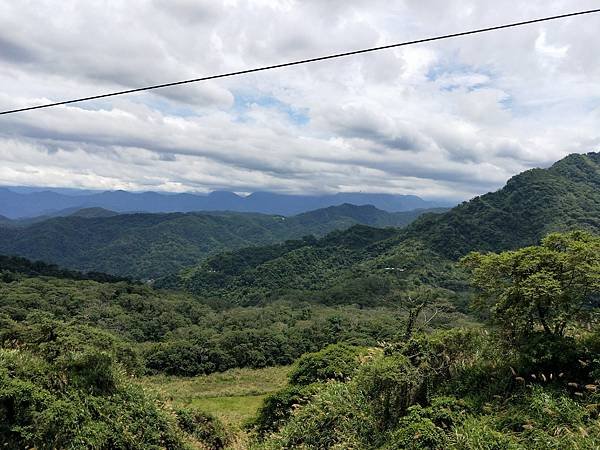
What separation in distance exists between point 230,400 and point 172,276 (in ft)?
502

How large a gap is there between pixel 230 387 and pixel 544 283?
40322 mm

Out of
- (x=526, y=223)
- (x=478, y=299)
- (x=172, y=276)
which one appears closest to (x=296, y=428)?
(x=478, y=299)

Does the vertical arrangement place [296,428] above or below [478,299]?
below

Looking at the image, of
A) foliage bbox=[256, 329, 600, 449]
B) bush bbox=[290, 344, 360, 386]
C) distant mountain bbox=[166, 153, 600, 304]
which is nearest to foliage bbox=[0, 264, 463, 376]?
bush bbox=[290, 344, 360, 386]

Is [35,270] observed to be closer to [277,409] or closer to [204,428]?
A: [204,428]

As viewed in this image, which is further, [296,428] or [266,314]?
[266,314]

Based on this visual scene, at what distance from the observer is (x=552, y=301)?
11617 millimetres

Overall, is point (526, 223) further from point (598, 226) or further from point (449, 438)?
point (449, 438)

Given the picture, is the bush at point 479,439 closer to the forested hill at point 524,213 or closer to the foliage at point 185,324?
the foliage at point 185,324

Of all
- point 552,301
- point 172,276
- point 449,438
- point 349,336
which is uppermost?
point 552,301

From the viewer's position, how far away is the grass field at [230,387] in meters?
33.7

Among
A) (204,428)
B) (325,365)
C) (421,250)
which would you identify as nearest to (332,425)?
Answer: (204,428)

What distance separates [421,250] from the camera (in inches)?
Answer: 5497

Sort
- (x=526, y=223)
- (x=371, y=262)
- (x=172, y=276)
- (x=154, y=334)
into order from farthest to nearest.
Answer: (x=172, y=276), (x=371, y=262), (x=526, y=223), (x=154, y=334)
